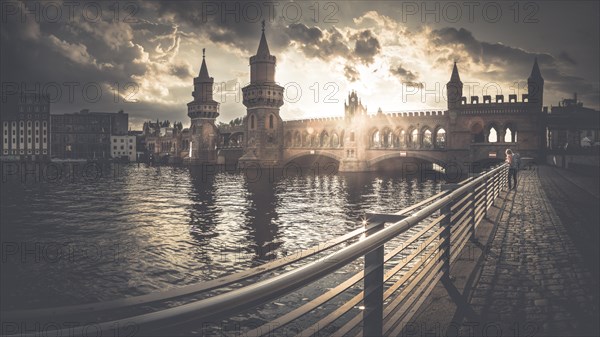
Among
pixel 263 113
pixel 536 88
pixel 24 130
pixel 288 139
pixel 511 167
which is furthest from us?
pixel 24 130

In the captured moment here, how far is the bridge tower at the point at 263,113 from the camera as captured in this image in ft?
232

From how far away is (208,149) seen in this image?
86000 mm

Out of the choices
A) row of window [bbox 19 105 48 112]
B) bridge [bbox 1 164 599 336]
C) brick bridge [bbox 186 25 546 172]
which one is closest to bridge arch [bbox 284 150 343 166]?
brick bridge [bbox 186 25 546 172]

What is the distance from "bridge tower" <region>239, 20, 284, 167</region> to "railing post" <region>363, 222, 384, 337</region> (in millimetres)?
67138

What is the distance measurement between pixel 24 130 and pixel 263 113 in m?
78.6

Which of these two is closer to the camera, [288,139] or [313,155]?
[313,155]

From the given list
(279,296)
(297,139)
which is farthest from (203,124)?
(279,296)

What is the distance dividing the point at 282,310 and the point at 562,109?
74.3 m

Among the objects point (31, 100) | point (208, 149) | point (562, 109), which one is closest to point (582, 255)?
point (562, 109)

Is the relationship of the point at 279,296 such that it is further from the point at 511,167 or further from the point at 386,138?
the point at 386,138

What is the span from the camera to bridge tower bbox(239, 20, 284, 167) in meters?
70.8

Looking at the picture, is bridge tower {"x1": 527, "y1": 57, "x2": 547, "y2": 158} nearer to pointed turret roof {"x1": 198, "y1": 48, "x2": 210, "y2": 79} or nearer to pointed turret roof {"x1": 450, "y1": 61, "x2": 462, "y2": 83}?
pointed turret roof {"x1": 450, "y1": 61, "x2": 462, "y2": 83}

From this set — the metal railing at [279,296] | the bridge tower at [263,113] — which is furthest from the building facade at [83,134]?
the metal railing at [279,296]

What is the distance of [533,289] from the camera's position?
5.58 meters
